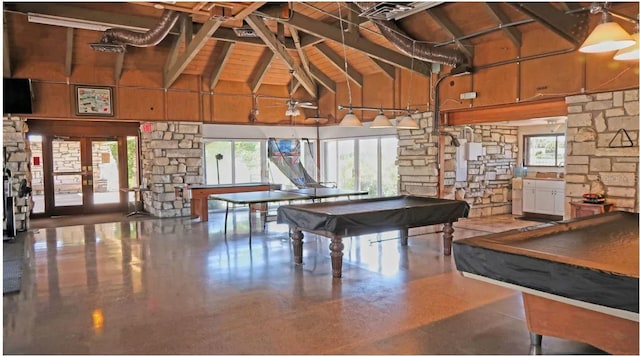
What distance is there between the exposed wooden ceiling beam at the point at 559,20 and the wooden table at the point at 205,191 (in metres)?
5.66

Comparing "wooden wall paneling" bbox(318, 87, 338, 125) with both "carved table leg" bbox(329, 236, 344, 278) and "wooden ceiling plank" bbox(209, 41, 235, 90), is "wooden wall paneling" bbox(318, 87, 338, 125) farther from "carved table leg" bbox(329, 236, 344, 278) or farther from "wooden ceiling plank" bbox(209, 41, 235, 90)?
"carved table leg" bbox(329, 236, 344, 278)

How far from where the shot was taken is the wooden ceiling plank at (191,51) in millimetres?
7145

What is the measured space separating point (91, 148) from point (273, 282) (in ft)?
24.7

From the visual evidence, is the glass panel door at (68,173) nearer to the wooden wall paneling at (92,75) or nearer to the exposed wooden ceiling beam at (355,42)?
the wooden wall paneling at (92,75)

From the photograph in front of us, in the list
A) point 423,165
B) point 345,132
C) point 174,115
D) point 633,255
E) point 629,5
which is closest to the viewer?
point 633,255

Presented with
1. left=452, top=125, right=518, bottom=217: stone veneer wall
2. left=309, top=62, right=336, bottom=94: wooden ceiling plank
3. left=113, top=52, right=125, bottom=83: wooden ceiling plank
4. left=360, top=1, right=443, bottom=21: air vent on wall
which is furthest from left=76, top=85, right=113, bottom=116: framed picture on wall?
left=452, top=125, right=518, bottom=217: stone veneer wall

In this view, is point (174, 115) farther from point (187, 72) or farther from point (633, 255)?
point (633, 255)

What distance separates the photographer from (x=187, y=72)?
9.95 m

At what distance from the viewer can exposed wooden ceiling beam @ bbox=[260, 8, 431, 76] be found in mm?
7094

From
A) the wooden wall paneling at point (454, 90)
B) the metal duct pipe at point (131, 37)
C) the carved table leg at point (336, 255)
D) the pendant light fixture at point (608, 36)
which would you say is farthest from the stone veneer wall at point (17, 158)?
the pendant light fixture at point (608, 36)

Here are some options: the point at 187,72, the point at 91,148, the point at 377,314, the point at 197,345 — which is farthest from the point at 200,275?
the point at 91,148

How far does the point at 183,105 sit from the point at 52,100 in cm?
249

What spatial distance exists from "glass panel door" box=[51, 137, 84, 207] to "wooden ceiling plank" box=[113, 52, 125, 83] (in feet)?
6.68

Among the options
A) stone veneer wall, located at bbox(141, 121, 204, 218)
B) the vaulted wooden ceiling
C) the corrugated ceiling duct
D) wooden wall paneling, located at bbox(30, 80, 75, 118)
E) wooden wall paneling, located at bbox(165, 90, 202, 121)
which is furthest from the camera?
wooden wall paneling, located at bbox(165, 90, 202, 121)
